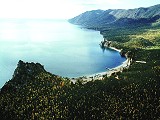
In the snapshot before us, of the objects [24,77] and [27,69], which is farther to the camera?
[27,69]

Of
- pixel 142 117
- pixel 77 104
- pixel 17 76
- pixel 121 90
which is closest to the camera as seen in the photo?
pixel 142 117

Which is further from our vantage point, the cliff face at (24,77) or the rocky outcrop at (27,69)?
the rocky outcrop at (27,69)

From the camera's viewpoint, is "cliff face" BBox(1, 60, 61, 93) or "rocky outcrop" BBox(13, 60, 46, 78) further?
"rocky outcrop" BBox(13, 60, 46, 78)

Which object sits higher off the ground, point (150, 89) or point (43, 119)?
point (150, 89)

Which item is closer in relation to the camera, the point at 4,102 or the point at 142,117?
the point at 142,117

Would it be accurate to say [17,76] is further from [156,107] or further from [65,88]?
[156,107]

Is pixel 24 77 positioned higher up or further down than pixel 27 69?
further down

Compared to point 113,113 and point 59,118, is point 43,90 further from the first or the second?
point 113,113

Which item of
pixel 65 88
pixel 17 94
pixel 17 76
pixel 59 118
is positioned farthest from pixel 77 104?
pixel 17 76

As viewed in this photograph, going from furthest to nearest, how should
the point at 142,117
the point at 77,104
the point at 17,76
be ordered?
the point at 17,76 < the point at 77,104 < the point at 142,117

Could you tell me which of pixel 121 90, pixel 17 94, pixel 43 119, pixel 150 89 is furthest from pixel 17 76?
pixel 150 89
